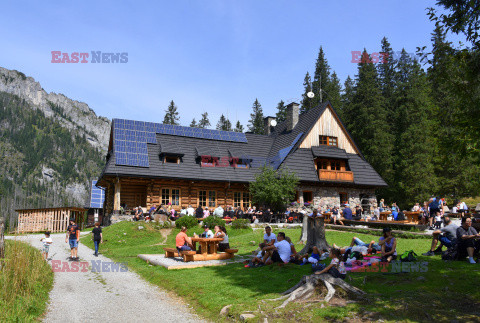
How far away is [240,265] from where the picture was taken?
38.4 ft

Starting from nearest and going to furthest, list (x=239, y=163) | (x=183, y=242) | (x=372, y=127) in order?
(x=183, y=242), (x=239, y=163), (x=372, y=127)

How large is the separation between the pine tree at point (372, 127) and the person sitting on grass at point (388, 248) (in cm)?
2978

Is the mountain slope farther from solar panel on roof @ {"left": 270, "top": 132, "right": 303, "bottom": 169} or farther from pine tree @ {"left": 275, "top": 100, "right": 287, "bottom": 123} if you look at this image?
solar panel on roof @ {"left": 270, "top": 132, "right": 303, "bottom": 169}

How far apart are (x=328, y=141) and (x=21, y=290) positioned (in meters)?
26.9

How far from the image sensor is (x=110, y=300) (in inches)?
331

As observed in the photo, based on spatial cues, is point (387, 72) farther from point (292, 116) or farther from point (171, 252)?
point (171, 252)

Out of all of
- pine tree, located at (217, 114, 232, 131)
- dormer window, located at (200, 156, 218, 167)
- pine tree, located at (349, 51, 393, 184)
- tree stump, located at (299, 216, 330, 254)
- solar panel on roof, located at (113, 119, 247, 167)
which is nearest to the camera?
tree stump, located at (299, 216, 330, 254)

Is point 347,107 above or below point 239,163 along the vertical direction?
above

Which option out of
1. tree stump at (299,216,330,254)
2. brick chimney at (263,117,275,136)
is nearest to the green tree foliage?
brick chimney at (263,117,275,136)

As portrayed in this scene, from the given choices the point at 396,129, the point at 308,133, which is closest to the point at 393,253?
the point at 308,133

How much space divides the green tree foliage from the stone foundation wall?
8.96 ft

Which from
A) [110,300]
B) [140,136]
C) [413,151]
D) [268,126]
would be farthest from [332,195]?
[110,300]

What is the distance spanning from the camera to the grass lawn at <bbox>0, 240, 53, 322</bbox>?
6.59m

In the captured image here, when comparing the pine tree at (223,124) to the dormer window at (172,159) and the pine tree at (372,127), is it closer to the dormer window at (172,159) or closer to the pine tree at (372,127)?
the pine tree at (372,127)
